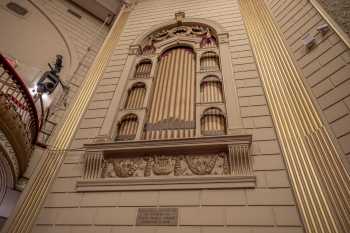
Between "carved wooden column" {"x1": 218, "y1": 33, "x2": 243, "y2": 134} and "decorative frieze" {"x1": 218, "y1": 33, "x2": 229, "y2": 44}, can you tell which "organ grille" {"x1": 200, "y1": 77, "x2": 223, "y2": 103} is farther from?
"decorative frieze" {"x1": 218, "y1": 33, "x2": 229, "y2": 44}

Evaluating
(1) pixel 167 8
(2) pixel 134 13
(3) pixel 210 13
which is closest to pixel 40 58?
(2) pixel 134 13

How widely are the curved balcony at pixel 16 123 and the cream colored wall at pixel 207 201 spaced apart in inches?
38.4

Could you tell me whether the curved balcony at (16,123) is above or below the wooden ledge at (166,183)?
above

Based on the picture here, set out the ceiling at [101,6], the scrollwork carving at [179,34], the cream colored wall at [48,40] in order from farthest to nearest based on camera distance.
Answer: the ceiling at [101,6] < the cream colored wall at [48,40] < the scrollwork carving at [179,34]

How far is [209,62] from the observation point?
5.62 meters

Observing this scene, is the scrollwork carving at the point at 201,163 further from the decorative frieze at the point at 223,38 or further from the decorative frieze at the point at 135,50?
the decorative frieze at the point at 135,50

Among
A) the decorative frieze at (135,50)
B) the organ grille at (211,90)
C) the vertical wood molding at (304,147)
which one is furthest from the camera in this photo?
the decorative frieze at (135,50)

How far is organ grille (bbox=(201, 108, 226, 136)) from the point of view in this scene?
164 inches

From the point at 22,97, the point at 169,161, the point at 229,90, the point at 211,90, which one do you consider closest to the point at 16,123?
the point at 22,97

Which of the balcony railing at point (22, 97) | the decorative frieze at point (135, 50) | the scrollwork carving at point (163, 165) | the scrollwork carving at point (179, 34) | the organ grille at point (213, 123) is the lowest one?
the scrollwork carving at point (163, 165)

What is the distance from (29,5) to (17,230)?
743 cm

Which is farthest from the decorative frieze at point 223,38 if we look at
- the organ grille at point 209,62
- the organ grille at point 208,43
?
the organ grille at point 209,62

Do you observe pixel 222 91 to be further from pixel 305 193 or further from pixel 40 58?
pixel 40 58

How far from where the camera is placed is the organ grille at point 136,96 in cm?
505
